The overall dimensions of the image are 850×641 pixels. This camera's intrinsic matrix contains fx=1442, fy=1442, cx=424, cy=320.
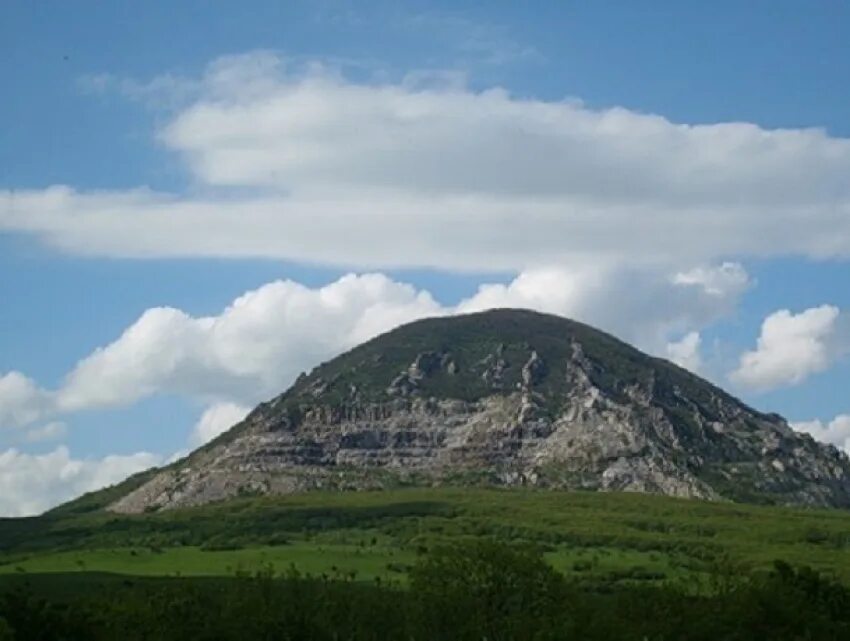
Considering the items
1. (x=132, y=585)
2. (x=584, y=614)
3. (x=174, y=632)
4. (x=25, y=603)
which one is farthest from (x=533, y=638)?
(x=132, y=585)

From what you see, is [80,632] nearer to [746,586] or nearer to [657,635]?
[657,635]

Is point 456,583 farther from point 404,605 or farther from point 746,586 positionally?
point 746,586

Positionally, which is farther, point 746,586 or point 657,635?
point 746,586

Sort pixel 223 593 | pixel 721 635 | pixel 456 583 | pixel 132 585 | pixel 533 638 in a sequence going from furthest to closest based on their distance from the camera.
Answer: pixel 132 585 < pixel 223 593 < pixel 456 583 < pixel 721 635 < pixel 533 638

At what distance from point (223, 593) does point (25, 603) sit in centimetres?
2530

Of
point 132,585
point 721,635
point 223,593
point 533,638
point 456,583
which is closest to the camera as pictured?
point 533,638

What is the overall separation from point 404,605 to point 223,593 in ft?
80.0

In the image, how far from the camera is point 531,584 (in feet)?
424

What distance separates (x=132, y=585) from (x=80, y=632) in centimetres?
6256

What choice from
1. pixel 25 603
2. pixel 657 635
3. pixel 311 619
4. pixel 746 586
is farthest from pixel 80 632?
pixel 746 586

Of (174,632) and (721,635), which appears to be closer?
(174,632)

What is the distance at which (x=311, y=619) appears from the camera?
124188mm

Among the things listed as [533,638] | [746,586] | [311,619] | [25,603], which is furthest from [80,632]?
[746,586]

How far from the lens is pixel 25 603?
124125 millimetres
